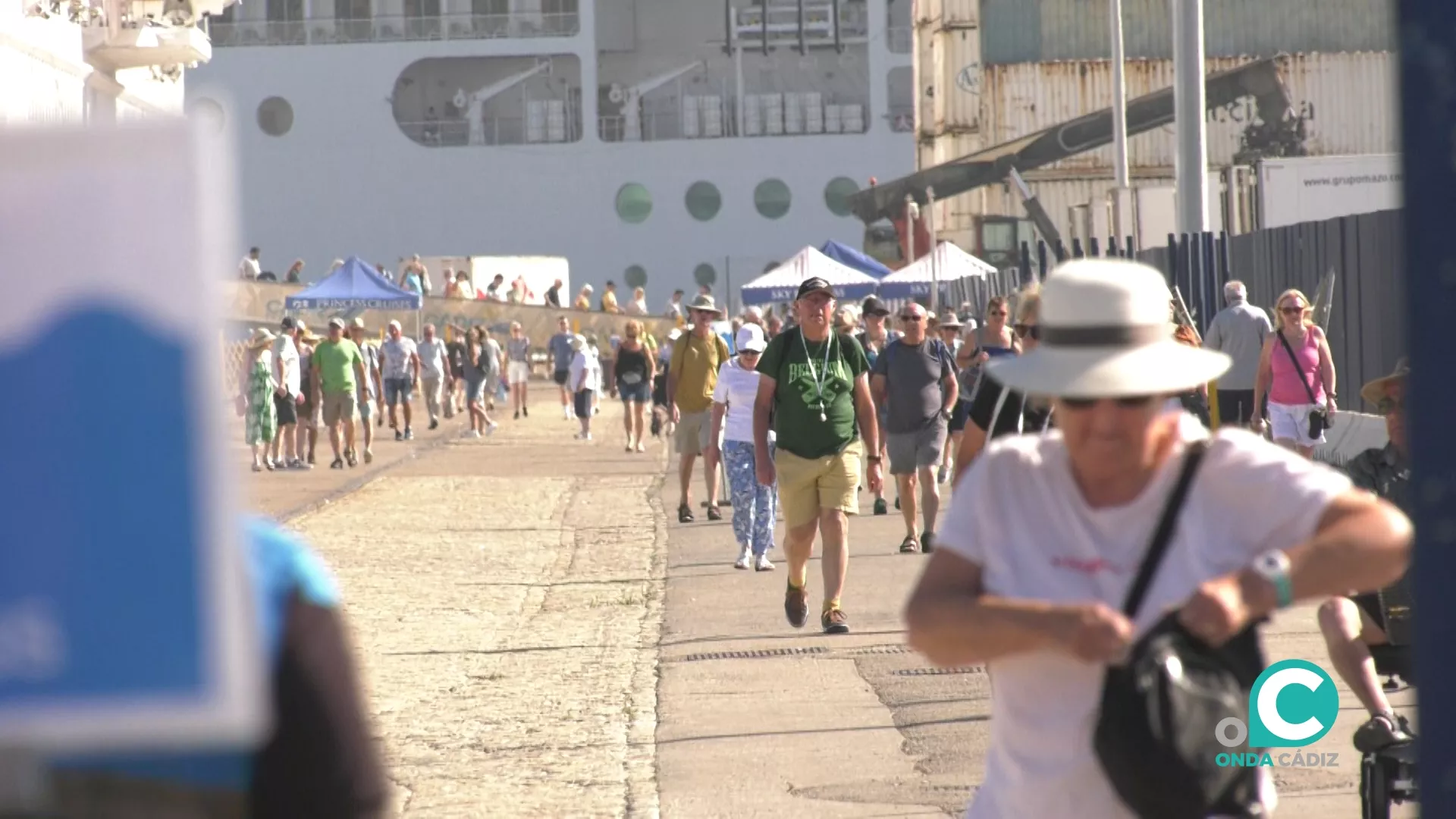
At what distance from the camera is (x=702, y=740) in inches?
309

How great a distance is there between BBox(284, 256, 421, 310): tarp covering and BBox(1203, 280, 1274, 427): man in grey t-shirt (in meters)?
17.2

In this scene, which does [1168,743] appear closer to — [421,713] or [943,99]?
[421,713]

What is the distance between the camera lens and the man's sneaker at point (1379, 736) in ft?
18.3

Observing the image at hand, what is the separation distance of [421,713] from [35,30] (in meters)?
8.22

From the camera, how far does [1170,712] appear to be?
267cm

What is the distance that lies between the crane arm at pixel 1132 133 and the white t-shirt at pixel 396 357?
9844 mm

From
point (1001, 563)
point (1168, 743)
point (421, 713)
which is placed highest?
point (1001, 563)

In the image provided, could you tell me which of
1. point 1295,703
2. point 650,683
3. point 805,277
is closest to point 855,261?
point 805,277

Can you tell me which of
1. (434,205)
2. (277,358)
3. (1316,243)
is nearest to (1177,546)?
(1316,243)

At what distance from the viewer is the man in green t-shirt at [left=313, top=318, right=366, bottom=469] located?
23.4 meters

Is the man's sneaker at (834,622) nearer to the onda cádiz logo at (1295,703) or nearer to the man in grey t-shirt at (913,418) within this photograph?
the man in grey t-shirt at (913,418)

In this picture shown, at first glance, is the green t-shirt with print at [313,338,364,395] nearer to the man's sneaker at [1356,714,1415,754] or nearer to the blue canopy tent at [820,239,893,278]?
the blue canopy tent at [820,239,893,278]

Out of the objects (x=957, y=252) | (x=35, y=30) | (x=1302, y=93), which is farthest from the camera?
(x=1302, y=93)

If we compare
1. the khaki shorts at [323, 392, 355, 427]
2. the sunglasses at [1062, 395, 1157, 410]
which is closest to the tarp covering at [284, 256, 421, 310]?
the khaki shorts at [323, 392, 355, 427]
